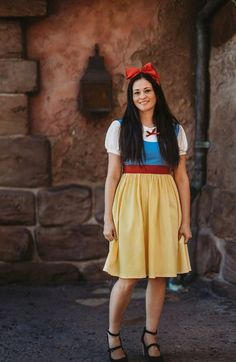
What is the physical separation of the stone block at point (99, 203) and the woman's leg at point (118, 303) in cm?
144

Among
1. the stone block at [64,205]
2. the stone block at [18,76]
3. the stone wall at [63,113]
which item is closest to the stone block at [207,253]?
the stone wall at [63,113]

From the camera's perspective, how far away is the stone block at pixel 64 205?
12.9 ft

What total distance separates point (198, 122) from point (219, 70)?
0.42m

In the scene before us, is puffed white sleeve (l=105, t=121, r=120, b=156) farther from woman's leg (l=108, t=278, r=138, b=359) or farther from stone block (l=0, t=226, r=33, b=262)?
stone block (l=0, t=226, r=33, b=262)

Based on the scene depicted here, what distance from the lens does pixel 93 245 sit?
4.00 metres

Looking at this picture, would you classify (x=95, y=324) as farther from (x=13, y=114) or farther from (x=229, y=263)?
(x=13, y=114)

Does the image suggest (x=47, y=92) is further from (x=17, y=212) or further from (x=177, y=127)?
(x=177, y=127)

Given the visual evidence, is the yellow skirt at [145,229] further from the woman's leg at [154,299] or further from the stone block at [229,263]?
the stone block at [229,263]

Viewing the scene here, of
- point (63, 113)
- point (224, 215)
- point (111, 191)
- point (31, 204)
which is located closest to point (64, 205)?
point (31, 204)

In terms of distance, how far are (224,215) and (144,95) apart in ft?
4.52

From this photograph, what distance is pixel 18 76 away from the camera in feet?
12.4

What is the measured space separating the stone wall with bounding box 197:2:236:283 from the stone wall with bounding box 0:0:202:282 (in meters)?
0.24

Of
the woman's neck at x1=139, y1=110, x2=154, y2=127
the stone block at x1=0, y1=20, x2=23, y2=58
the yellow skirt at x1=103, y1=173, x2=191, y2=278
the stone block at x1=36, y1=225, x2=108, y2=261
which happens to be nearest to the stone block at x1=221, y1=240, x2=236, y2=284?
the stone block at x1=36, y1=225, x2=108, y2=261

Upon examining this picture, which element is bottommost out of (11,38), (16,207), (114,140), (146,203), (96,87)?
(16,207)
